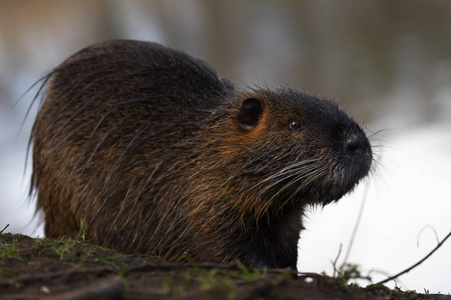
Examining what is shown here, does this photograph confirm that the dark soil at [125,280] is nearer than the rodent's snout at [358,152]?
Yes

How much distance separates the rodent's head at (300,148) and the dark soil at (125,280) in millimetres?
714

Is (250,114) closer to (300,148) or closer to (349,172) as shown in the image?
(300,148)

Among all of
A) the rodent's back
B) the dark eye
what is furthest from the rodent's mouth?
the rodent's back

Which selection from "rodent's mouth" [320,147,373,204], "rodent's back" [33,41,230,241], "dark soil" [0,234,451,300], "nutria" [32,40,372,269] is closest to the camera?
"dark soil" [0,234,451,300]

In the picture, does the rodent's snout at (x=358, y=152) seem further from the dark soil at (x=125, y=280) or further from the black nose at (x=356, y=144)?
the dark soil at (x=125, y=280)

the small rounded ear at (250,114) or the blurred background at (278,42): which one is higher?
the blurred background at (278,42)

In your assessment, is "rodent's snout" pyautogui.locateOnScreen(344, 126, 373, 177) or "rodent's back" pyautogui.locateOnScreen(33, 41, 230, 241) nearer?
"rodent's snout" pyautogui.locateOnScreen(344, 126, 373, 177)

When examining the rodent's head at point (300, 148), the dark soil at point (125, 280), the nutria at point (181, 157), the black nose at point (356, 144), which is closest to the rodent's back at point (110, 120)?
the nutria at point (181, 157)

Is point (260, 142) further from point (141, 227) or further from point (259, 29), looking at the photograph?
point (259, 29)

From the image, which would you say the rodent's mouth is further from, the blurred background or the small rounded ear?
the blurred background

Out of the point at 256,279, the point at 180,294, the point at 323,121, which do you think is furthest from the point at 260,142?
the point at 180,294

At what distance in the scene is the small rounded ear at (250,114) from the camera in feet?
11.8

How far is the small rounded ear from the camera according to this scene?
359 cm

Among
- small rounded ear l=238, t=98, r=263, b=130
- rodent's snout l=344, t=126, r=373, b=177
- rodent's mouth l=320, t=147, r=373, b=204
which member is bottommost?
rodent's mouth l=320, t=147, r=373, b=204
